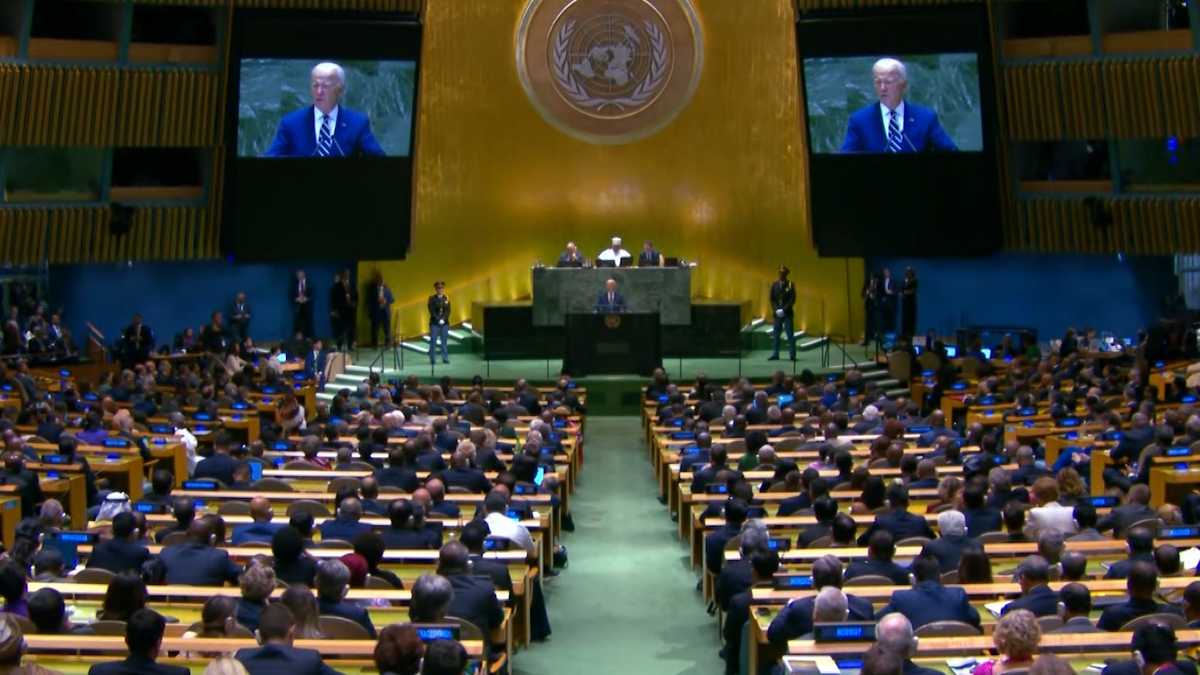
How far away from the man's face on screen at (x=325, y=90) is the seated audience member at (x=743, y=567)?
16784mm

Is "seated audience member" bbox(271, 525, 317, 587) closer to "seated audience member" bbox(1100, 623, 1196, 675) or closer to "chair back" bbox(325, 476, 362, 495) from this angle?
"chair back" bbox(325, 476, 362, 495)

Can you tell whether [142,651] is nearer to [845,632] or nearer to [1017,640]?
[845,632]

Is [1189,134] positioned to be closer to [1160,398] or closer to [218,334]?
[1160,398]

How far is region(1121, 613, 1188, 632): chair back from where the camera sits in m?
8.12

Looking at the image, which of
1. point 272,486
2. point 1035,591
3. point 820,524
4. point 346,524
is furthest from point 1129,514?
point 272,486

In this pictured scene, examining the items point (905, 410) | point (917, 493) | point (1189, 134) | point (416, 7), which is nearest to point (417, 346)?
point (416, 7)

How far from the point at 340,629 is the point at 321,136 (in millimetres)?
18729

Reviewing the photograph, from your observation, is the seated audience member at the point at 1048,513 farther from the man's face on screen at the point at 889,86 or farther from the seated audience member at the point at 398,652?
the man's face on screen at the point at 889,86

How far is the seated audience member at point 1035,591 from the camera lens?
28.7ft

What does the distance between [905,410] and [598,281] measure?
9459 mm

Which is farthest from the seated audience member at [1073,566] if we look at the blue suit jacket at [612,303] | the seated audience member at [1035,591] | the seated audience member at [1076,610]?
the blue suit jacket at [612,303]

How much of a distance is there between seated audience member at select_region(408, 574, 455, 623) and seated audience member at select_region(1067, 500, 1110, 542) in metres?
4.94

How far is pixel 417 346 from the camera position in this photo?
2802cm

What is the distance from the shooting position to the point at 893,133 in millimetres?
25562
